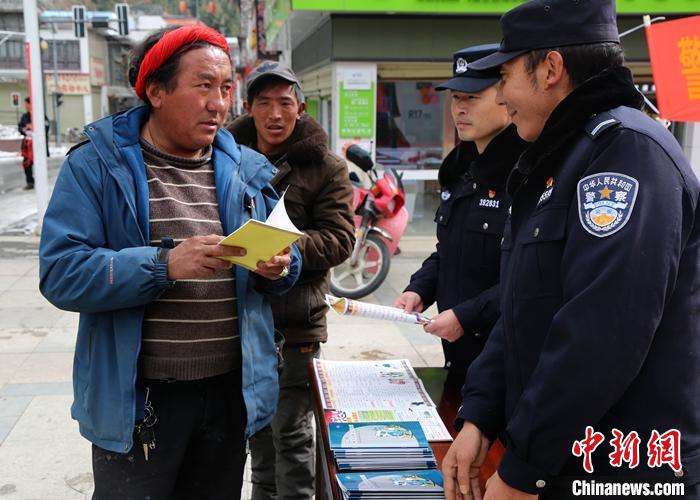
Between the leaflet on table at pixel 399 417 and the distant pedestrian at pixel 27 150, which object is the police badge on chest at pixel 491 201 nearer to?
the leaflet on table at pixel 399 417

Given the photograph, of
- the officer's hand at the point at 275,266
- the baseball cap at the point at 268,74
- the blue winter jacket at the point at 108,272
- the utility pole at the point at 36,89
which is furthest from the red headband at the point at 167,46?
the utility pole at the point at 36,89

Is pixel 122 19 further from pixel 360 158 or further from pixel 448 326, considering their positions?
pixel 448 326

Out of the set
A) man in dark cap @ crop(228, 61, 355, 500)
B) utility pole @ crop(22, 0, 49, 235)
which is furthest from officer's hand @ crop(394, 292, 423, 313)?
utility pole @ crop(22, 0, 49, 235)

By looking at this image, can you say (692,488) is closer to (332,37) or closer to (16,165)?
(332,37)

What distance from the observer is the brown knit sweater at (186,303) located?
6.13 ft

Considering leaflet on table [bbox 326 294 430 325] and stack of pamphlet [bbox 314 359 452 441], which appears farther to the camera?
leaflet on table [bbox 326 294 430 325]

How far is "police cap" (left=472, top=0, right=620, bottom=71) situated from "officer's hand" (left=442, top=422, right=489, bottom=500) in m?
0.85

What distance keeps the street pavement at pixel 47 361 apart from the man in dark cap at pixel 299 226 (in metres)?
0.65

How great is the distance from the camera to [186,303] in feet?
6.22

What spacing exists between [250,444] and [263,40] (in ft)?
62.4

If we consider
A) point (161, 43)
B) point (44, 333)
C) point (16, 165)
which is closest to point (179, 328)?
point (161, 43)

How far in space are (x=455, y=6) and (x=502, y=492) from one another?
26.6ft

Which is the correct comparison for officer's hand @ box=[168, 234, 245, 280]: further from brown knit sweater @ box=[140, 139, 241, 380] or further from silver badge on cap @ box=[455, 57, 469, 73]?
silver badge on cap @ box=[455, 57, 469, 73]

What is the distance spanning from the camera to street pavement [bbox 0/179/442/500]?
3266 mm
